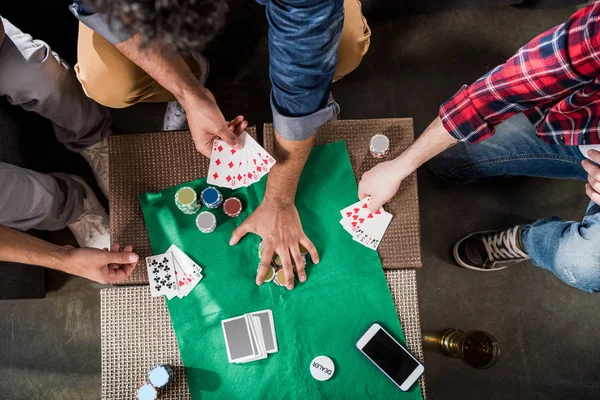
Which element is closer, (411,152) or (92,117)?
(411,152)

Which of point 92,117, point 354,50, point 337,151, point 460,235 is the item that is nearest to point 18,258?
point 92,117

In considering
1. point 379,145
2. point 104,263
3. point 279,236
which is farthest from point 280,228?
point 104,263

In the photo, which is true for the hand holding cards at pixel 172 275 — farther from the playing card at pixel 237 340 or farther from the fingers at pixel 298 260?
the fingers at pixel 298 260

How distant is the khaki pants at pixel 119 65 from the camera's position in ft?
5.37

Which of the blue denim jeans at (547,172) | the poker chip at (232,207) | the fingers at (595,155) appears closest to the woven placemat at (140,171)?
the poker chip at (232,207)

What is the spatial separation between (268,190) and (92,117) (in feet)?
3.26

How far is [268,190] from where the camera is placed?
1.51 m

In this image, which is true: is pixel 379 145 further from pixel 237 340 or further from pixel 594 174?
pixel 237 340

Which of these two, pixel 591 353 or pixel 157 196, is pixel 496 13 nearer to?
pixel 591 353

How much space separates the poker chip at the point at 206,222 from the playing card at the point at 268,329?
324mm

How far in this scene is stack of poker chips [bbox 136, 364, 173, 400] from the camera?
1416 millimetres

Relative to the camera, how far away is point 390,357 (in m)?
1.48

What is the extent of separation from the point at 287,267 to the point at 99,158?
1209 millimetres

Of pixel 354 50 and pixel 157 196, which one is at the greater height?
pixel 354 50
